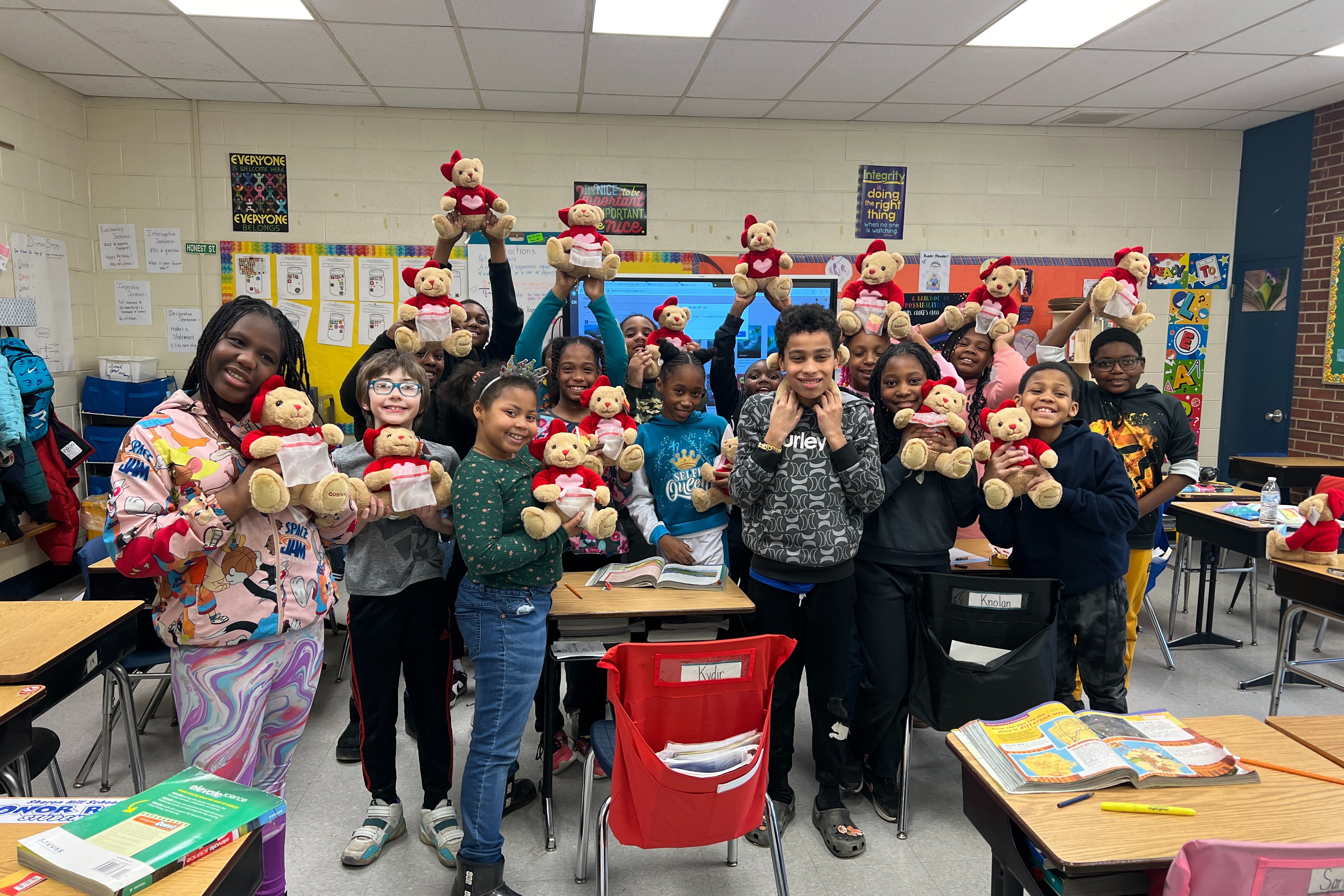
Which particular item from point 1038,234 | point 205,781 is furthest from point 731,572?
point 1038,234

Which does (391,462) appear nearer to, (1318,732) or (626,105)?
(1318,732)

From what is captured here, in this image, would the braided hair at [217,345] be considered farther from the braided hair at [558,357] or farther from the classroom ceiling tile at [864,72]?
the classroom ceiling tile at [864,72]

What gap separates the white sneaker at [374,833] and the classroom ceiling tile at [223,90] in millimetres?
4232

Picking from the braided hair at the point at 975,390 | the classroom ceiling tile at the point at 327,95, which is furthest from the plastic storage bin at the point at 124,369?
the braided hair at the point at 975,390

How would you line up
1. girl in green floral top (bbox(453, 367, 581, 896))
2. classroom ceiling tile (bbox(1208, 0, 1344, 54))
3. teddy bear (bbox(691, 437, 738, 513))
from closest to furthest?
1. girl in green floral top (bbox(453, 367, 581, 896))
2. teddy bear (bbox(691, 437, 738, 513))
3. classroom ceiling tile (bbox(1208, 0, 1344, 54))

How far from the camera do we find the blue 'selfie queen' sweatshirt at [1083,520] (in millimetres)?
2273

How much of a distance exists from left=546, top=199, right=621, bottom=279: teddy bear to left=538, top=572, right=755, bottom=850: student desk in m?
1.11

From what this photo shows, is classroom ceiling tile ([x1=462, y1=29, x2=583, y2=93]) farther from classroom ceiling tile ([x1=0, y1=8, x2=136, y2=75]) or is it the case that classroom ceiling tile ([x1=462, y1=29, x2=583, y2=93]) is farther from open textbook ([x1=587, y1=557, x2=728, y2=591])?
open textbook ([x1=587, y1=557, x2=728, y2=591])

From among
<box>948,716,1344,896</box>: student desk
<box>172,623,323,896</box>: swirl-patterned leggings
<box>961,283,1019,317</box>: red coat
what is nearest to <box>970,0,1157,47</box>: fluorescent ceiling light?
<box>961,283,1019,317</box>: red coat

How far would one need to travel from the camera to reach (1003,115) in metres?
5.11

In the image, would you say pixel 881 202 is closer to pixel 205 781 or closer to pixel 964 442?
pixel 964 442

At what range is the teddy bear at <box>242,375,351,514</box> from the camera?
147 centimetres

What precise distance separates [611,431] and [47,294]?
14.1ft

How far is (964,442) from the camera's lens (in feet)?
7.91
